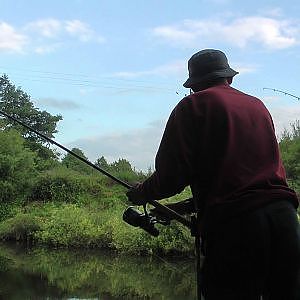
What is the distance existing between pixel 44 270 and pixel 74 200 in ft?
39.6

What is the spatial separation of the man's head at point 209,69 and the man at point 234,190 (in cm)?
16

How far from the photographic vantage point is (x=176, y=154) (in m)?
2.49

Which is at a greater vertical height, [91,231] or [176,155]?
[176,155]

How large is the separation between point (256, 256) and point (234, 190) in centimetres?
30

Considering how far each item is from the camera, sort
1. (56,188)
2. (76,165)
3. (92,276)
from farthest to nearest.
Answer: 1. (76,165)
2. (56,188)
3. (92,276)

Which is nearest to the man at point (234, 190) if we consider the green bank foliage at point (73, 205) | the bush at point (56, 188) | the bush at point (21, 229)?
the green bank foliage at point (73, 205)

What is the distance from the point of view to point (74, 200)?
1034 inches

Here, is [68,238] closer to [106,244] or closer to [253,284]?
[106,244]

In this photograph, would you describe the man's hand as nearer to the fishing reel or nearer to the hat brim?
the fishing reel

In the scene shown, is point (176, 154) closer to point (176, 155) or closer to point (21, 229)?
point (176, 155)

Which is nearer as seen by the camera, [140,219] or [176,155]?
[176,155]

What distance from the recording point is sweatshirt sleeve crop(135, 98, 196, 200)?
2.48 meters

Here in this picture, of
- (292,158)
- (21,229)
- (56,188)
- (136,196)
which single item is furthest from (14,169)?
(136,196)

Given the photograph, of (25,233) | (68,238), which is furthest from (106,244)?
(25,233)
